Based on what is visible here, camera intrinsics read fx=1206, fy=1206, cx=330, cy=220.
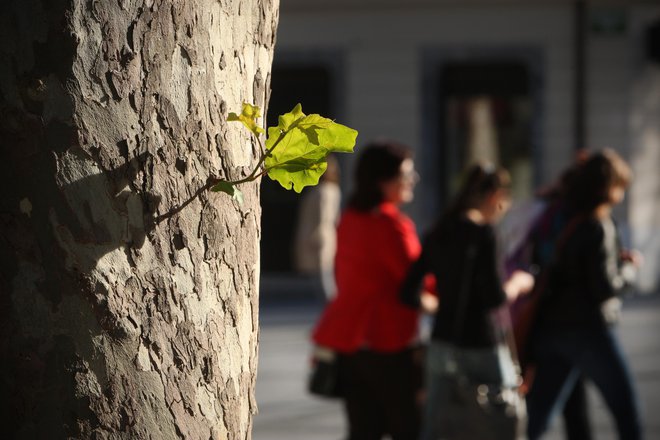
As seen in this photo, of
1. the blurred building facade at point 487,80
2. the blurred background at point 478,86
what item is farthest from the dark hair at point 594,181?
the blurred building facade at point 487,80

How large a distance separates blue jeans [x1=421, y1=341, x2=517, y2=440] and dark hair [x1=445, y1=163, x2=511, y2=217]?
573 mm

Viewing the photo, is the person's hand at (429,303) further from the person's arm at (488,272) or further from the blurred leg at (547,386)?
the blurred leg at (547,386)

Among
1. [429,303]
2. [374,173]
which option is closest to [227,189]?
[429,303]

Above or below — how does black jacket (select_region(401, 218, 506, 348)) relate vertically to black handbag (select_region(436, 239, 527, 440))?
above

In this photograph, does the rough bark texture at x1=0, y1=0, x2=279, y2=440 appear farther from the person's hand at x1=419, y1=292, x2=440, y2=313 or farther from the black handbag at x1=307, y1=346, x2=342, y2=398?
the black handbag at x1=307, y1=346, x2=342, y2=398

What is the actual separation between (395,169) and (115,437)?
3.87 metres

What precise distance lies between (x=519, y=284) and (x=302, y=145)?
13.3 ft

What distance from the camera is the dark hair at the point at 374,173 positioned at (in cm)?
517

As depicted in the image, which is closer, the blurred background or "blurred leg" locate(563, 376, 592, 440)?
"blurred leg" locate(563, 376, 592, 440)

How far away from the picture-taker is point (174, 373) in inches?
56.3

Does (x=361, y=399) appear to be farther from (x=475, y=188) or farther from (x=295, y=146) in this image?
(x=295, y=146)

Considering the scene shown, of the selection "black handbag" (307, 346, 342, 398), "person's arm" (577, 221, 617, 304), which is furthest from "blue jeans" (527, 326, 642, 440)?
"black handbag" (307, 346, 342, 398)

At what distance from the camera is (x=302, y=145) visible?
1.47 m

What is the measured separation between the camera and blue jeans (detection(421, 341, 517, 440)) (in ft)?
15.8
